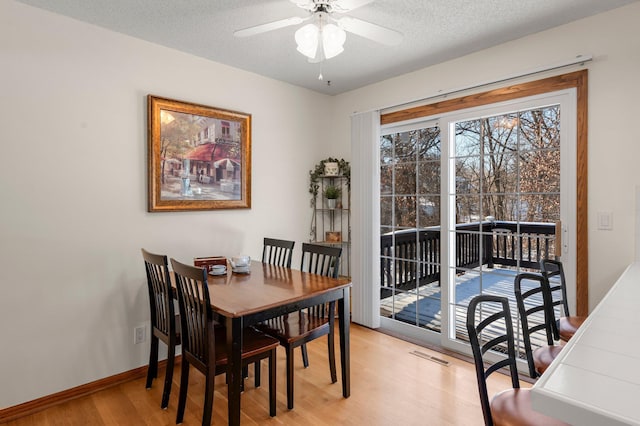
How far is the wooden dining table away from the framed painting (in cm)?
78

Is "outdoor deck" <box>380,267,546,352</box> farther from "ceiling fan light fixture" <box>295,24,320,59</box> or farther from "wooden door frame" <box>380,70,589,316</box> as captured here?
"ceiling fan light fixture" <box>295,24,320,59</box>

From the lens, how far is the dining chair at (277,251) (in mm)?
3057

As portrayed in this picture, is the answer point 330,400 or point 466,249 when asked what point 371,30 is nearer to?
point 466,249

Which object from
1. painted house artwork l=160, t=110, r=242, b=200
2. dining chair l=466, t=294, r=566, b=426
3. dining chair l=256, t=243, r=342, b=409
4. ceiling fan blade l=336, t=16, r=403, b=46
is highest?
ceiling fan blade l=336, t=16, r=403, b=46

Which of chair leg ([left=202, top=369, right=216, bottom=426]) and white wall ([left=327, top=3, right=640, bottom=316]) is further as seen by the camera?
white wall ([left=327, top=3, right=640, bottom=316])

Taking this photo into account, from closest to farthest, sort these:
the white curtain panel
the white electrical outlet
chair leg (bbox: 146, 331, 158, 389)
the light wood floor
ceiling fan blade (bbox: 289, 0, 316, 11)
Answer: ceiling fan blade (bbox: 289, 0, 316, 11)
the light wood floor
chair leg (bbox: 146, 331, 158, 389)
the white electrical outlet
the white curtain panel

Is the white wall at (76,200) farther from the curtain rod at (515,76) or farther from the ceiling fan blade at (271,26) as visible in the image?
the curtain rod at (515,76)

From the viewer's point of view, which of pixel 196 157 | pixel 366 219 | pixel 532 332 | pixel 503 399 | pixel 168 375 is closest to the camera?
pixel 503 399

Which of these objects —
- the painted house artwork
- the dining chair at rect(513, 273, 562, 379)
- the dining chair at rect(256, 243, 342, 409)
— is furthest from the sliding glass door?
the painted house artwork

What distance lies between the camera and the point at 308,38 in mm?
1945

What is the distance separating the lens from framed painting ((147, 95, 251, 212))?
9.18 feet

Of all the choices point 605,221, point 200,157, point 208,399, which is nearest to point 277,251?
point 200,157

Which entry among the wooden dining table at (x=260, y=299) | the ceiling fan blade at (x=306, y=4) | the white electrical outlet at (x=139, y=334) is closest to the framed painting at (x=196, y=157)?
the wooden dining table at (x=260, y=299)

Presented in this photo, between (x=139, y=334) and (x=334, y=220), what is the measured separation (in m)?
2.32
